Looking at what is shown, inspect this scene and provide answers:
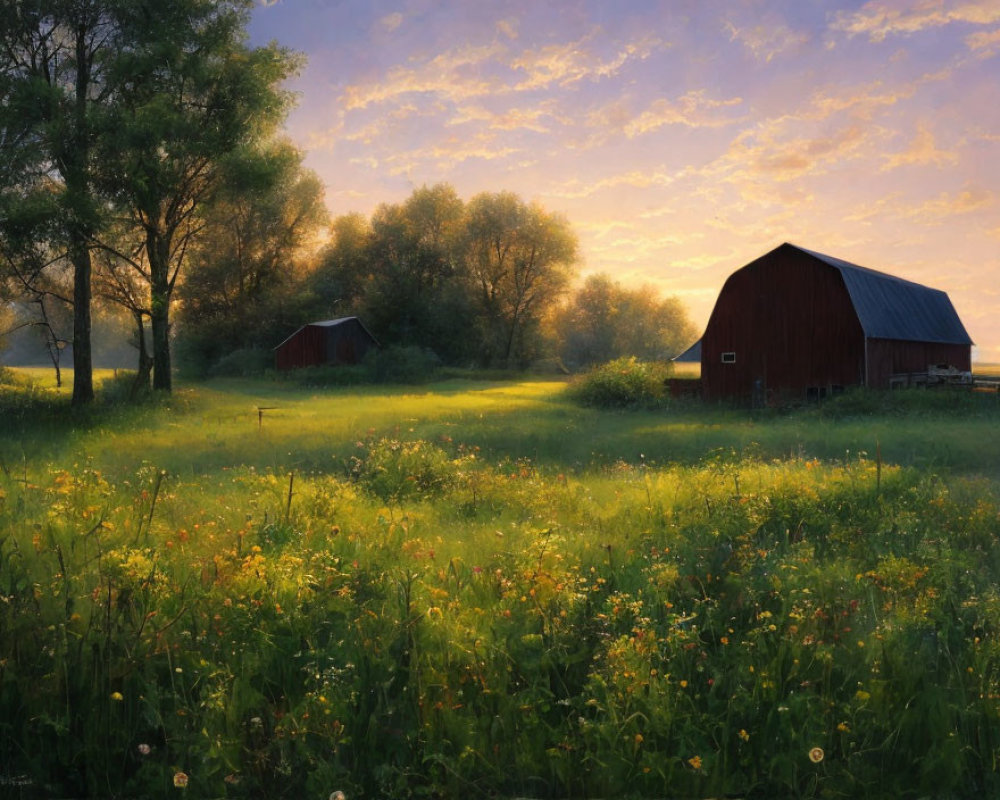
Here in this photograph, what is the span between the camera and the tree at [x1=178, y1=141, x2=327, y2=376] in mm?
60188

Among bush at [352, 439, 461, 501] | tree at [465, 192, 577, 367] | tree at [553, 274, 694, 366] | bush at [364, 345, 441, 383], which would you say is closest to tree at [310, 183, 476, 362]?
tree at [465, 192, 577, 367]

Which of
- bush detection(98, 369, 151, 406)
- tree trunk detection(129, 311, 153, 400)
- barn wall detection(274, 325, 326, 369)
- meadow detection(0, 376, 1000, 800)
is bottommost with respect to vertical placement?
meadow detection(0, 376, 1000, 800)

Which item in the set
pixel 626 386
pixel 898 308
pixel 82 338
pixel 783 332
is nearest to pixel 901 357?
pixel 898 308

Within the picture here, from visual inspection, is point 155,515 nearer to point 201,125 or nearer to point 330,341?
point 201,125

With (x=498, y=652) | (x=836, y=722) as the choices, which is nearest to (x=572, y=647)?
(x=498, y=652)

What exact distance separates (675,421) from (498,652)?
71.6 feet

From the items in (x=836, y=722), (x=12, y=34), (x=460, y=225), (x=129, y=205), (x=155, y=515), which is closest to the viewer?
(x=836, y=722)

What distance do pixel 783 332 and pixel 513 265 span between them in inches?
1601

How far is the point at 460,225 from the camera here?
68.8 m

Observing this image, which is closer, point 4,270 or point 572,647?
point 572,647

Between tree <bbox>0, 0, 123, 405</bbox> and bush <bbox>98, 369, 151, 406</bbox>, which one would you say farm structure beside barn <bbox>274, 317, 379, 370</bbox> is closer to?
bush <bbox>98, 369, 151, 406</bbox>

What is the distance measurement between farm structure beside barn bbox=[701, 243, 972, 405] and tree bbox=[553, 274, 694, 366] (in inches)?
2117

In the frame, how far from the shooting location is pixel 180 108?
82.7ft

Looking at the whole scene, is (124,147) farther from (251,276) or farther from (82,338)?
(251,276)
